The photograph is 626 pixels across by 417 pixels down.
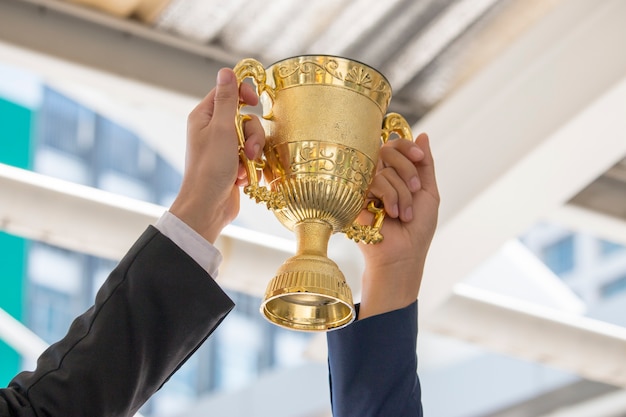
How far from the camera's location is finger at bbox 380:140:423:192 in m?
2.16

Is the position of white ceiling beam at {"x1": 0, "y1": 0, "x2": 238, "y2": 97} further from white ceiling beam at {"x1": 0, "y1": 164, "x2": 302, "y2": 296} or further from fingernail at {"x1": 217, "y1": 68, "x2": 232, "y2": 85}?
fingernail at {"x1": 217, "y1": 68, "x2": 232, "y2": 85}

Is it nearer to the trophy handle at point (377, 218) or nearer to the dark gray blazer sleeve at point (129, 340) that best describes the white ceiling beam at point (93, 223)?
the trophy handle at point (377, 218)

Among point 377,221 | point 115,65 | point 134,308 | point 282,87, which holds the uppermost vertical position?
point 115,65

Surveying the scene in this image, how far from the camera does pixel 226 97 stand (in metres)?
1.96

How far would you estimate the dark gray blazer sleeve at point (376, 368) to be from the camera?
2.05 m

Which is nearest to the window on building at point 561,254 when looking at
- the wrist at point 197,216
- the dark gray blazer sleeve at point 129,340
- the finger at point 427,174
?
the finger at point 427,174

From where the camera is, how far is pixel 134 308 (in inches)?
67.9

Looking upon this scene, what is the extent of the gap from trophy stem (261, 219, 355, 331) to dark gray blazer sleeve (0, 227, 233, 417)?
156 millimetres

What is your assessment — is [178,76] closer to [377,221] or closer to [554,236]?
[377,221]

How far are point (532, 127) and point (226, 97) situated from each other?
6.51 feet

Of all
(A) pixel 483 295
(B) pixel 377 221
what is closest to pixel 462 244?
(A) pixel 483 295

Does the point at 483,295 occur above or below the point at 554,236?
below

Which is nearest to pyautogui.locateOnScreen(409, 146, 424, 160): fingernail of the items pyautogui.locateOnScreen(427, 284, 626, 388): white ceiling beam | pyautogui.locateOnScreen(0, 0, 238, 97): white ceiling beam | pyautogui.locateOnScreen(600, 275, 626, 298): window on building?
pyautogui.locateOnScreen(0, 0, 238, 97): white ceiling beam

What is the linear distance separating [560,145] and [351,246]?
35.2 inches
